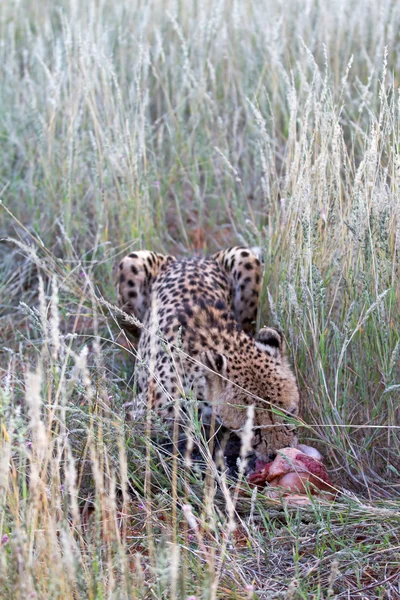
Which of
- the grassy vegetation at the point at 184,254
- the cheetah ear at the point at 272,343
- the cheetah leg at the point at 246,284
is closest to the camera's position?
the grassy vegetation at the point at 184,254

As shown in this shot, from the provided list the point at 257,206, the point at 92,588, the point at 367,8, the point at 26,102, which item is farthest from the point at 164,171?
the point at 92,588

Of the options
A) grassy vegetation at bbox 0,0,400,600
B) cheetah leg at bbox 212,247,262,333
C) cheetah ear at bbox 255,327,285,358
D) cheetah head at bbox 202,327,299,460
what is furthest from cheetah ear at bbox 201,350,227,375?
cheetah leg at bbox 212,247,262,333

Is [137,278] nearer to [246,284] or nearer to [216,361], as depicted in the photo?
[246,284]

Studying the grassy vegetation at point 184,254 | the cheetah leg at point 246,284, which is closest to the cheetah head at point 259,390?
the grassy vegetation at point 184,254

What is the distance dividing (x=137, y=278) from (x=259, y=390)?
131 centimetres

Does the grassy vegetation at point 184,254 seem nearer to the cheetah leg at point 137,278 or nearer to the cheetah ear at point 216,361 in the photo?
the cheetah leg at point 137,278

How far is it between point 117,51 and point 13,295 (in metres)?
2.44

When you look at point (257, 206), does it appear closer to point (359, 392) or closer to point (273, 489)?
point (359, 392)

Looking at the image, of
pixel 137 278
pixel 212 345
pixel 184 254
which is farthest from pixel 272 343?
pixel 184 254

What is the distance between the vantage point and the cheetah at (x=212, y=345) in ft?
11.6

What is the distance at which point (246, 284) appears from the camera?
4609 millimetres

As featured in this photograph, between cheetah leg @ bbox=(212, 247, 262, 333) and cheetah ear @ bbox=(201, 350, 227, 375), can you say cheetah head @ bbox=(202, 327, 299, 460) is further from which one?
cheetah leg @ bbox=(212, 247, 262, 333)

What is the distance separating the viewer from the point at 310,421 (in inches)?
151

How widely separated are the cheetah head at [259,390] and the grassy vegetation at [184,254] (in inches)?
6.4
